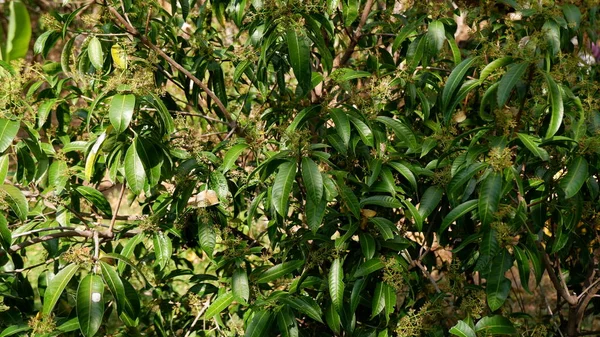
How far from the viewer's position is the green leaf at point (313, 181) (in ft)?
5.64

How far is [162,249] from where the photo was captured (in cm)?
211

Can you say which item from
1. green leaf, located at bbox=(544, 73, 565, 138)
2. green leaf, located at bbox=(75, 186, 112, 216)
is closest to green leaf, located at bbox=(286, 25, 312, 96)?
green leaf, located at bbox=(544, 73, 565, 138)

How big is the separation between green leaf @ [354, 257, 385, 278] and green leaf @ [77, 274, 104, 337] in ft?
2.19

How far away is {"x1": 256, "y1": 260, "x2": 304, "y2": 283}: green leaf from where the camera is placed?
80.0 inches

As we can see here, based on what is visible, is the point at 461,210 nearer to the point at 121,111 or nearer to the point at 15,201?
the point at 121,111

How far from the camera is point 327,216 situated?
213 centimetres

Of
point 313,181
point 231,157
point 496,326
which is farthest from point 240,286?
point 496,326

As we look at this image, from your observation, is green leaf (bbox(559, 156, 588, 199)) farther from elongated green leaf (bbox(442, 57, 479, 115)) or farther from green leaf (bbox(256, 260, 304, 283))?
green leaf (bbox(256, 260, 304, 283))

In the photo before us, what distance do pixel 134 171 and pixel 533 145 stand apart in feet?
3.40

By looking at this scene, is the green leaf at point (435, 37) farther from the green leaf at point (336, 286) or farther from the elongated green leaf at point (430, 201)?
the green leaf at point (336, 286)

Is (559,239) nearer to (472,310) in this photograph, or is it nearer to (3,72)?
(472,310)

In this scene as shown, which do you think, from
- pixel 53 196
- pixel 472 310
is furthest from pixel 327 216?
pixel 53 196

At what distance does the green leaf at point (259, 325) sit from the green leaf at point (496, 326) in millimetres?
551

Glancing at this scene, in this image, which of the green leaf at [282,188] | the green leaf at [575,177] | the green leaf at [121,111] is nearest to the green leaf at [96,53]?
the green leaf at [121,111]
